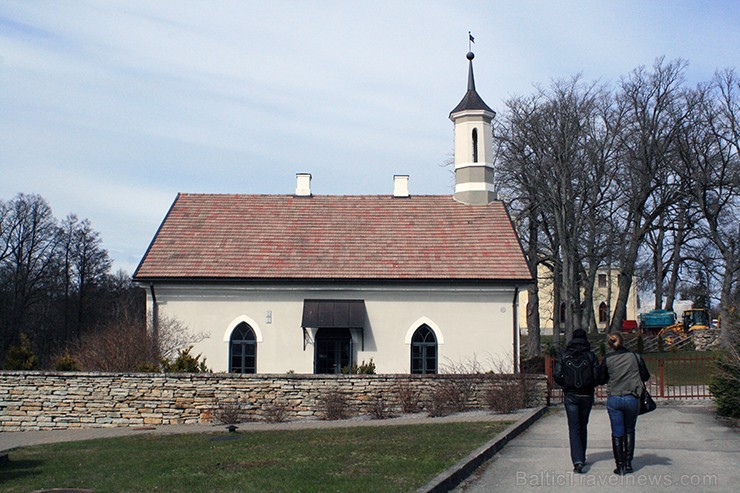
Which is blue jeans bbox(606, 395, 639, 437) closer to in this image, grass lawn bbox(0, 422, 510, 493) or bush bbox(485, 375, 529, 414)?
grass lawn bbox(0, 422, 510, 493)

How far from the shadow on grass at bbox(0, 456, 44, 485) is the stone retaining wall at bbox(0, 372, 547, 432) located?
5.64 metres

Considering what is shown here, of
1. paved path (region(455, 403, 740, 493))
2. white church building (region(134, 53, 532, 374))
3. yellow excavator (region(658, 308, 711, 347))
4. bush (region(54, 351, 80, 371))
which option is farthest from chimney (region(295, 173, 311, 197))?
yellow excavator (region(658, 308, 711, 347))

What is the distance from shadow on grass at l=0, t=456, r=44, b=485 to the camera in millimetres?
11000

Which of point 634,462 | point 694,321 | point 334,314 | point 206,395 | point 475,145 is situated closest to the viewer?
point 634,462

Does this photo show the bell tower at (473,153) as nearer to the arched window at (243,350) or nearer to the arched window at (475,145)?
the arched window at (475,145)

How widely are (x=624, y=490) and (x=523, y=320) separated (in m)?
69.0

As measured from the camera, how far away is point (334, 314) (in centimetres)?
2411

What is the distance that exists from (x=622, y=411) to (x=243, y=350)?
647 inches

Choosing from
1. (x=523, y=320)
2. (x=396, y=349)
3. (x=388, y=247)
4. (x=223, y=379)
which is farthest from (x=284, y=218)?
(x=523, y=320)

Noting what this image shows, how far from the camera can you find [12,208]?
51.9 metres

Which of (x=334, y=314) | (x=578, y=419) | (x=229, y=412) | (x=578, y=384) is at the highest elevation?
(x=334, y=314)

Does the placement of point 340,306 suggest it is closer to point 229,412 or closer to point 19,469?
point 229,412

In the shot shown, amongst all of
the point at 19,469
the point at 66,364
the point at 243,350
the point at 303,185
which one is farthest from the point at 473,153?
the point at 19,469

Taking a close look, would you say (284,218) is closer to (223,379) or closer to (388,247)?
(388,247)
